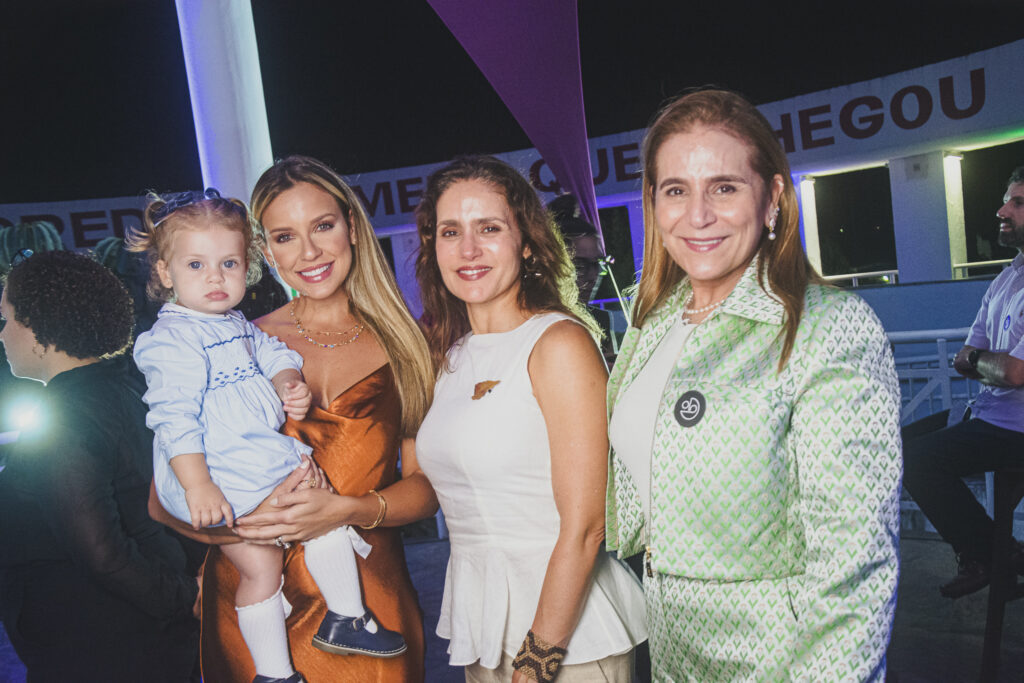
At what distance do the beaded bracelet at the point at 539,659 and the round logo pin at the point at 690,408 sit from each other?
0.62m

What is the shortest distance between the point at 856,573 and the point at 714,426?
1.10ft

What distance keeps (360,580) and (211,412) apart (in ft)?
1.86

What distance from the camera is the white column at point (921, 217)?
9320mm

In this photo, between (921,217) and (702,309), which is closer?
(702,309)

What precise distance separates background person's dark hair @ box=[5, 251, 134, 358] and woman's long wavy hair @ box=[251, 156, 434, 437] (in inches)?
29.5

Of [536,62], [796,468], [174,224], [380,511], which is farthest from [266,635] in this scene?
[536,62]

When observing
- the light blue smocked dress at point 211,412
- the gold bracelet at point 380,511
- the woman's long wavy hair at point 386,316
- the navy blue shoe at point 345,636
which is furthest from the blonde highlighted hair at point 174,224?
the navy blue shoe at point 345,636

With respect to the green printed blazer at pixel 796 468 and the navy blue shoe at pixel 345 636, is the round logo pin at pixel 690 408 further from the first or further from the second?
the navy blue shoe at pixel 345 636

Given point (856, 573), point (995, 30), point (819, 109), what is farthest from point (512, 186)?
point (995, 30)

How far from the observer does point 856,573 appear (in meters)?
1.28

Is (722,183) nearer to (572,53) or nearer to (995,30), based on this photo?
(572,53)

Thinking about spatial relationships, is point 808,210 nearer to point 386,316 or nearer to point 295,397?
point 386,316

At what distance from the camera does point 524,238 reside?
194 centimetres

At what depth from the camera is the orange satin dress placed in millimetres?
1892
